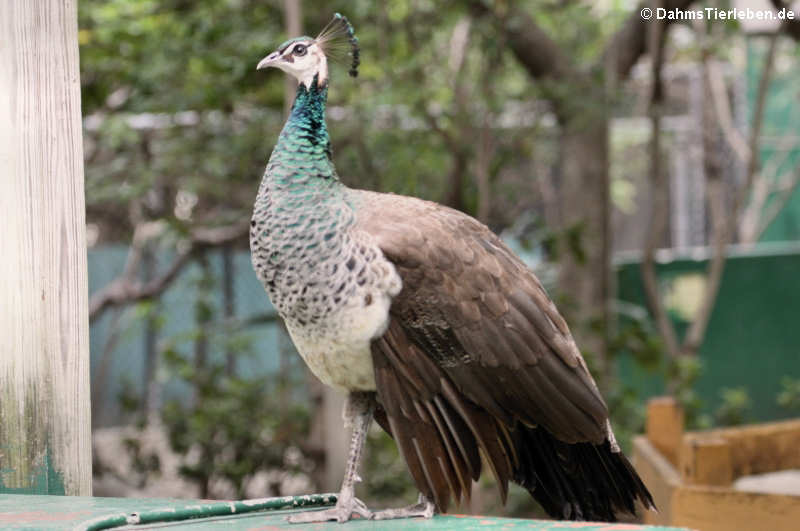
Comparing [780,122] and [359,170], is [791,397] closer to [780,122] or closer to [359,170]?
[359,170]

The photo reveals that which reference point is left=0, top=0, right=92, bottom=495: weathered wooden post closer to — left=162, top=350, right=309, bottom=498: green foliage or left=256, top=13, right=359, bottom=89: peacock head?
left=256, top=13, right=359, bottom=89: peacock head

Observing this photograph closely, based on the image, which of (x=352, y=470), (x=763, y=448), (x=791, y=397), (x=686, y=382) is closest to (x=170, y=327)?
(x=686, y=382)

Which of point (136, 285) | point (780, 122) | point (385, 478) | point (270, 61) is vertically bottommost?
point (385, 478)

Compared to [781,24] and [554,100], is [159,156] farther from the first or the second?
[781,24]

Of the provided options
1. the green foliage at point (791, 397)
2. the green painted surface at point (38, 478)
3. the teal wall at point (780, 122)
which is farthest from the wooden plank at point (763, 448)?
the teal wall at point (780, 122)

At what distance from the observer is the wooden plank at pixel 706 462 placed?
11.6 ft

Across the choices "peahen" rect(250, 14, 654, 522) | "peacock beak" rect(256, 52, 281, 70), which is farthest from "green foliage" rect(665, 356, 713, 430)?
"peacock beak" rect(256, 52, 281, 70)

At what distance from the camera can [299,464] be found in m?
5.97

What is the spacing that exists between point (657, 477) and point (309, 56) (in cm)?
230

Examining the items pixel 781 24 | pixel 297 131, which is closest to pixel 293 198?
pixel 297 131

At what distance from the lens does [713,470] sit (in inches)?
141

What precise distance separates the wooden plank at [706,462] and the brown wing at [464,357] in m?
1.16

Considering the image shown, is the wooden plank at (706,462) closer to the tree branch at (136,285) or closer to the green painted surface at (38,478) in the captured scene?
the green painted surface at (38,478)

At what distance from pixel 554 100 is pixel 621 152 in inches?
197
